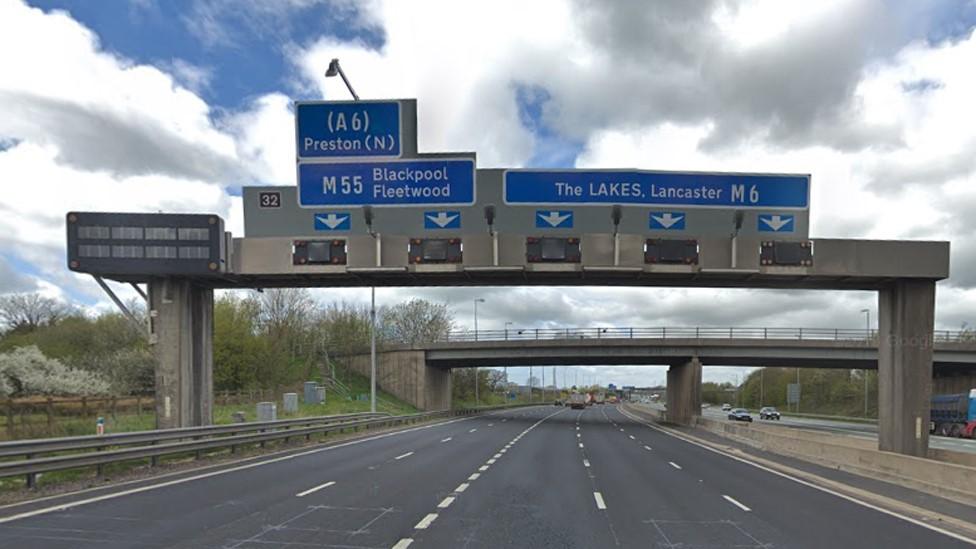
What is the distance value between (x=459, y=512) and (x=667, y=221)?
11.2m

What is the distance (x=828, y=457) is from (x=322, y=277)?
16.6 meters

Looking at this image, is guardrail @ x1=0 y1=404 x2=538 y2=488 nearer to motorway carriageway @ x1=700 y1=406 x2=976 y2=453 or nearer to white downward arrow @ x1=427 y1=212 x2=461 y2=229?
white downward arrow @ x1=427 y1=212 x2=461 y2=229

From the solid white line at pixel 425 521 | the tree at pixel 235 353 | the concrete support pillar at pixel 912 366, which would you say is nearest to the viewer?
the solid white line at pixel 425 521

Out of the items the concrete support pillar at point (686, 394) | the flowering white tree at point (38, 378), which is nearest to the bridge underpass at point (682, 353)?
the concrete support pillar at point (686, 394)

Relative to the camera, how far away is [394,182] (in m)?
17.2

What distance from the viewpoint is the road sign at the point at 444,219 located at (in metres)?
18.4

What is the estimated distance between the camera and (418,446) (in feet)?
81.8

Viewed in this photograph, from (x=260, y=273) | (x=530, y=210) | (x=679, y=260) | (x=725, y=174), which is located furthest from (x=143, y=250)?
(x=725, y=174)

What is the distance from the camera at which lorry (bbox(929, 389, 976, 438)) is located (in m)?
44.2

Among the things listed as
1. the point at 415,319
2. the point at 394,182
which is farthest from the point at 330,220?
the point at 415,319

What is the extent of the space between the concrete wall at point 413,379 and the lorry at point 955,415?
37.8m

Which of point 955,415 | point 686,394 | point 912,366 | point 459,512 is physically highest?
point 912,366

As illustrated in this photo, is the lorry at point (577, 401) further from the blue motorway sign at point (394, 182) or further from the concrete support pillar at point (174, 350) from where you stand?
the blue motorway sign at point (394, 182)

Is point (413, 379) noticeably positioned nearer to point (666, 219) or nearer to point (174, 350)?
point (174, 350)
